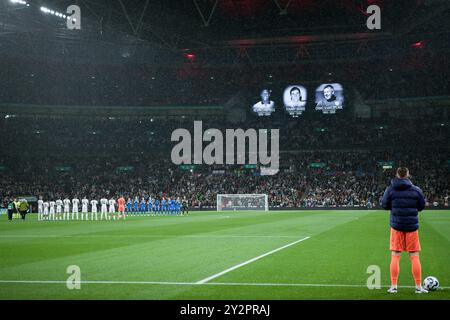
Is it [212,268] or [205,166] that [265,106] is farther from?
[212,268]

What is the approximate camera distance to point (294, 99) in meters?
70.1

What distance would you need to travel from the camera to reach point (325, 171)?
2768 inches

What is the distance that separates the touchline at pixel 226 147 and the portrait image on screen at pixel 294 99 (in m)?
3.43

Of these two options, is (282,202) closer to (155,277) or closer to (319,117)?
(319,117)

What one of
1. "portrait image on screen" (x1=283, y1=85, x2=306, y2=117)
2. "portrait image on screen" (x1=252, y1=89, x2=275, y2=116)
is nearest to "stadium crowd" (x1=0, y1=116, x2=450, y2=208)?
"portrait image on screen" (x1=252, y1=89, x2=275, y2=116)

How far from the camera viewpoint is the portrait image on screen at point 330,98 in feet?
223

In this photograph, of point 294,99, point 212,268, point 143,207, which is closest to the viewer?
point 212,268

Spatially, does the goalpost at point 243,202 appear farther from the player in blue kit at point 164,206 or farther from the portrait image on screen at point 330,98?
the portrait image on screen at point 330,98

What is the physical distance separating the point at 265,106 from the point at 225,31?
607 inches

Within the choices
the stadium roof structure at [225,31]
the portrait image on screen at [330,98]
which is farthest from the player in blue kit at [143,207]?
the portrait image on screen at [330,98]

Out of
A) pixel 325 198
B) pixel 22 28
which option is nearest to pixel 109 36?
pixel 22 28

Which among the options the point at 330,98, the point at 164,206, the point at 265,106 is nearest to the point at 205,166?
the point at 265,106
